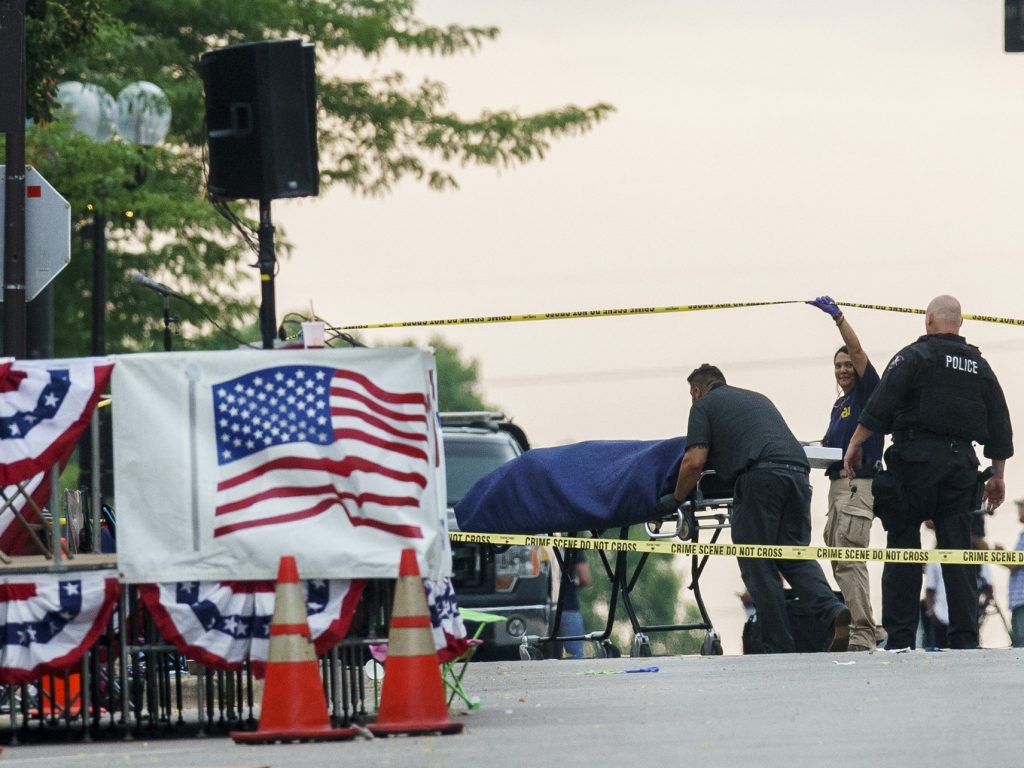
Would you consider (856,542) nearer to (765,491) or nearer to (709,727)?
(765,491)

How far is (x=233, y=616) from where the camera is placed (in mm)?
9805

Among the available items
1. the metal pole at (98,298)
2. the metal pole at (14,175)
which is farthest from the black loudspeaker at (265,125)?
the metal pole at (98,298)

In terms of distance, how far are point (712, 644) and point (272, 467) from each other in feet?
22.8

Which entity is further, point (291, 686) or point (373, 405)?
point (373, 405)

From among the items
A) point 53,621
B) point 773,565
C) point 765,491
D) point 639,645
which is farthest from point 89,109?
point 53,621

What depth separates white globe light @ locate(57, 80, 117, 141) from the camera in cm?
2688

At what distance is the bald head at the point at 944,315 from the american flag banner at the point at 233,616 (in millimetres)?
5853

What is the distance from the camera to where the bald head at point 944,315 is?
14.6 m

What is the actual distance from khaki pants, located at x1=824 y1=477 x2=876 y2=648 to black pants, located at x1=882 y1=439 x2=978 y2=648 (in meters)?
0.91

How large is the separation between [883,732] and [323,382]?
2.65m

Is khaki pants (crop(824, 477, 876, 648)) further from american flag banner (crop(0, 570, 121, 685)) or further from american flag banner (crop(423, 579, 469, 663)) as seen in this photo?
american flag banner (crop(0, 570, 121, 685))

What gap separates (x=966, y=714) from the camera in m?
9.64

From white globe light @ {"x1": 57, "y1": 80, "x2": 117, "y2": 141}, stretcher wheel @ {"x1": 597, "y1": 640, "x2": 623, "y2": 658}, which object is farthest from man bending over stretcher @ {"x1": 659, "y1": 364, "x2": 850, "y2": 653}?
white globe light @ {"x1": 57, "y1": 80, "x2": 117, "y2": 141}

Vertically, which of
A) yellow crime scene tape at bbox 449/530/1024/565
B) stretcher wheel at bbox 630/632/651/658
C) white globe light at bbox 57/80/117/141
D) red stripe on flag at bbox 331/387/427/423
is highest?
white globe light at bbox 57/80/117/141
